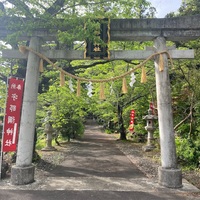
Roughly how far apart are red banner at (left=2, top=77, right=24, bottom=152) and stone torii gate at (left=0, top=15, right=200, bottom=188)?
583 mm

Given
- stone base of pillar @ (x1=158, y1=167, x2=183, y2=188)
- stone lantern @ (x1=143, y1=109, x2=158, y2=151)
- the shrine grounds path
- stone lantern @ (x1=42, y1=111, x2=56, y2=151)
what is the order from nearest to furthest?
the shrine grounds path
stone base of pillar @ (x1=158, y1=167, x2=183, y2=188)
stone lantern @ (x1=42, y1=111, x2=56, y2=151)
stone lantern @ (x1=143, y1=109, x2=158, y2=151)

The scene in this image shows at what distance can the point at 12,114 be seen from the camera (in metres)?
6.78

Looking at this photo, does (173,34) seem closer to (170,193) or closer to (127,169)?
(170,193)

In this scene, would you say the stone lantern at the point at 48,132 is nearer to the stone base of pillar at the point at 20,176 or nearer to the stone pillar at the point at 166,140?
the stone base of pillar at the point at 20,176

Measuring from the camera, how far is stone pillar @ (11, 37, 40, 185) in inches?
240

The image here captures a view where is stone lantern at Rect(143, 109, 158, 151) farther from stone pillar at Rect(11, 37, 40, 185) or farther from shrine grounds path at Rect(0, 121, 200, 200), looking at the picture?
stone pillar at Rect(11, 37, 40, 185)

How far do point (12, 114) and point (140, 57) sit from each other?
452 cm

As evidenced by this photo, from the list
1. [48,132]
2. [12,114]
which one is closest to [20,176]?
[12,114]

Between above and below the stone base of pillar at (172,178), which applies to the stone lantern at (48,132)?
above

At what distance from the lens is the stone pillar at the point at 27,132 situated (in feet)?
20.0

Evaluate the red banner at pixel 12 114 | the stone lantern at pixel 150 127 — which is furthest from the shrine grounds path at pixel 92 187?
the stone lantern at pixel 150 127

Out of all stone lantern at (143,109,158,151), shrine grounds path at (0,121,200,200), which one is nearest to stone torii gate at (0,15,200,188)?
shrine grounds path at (0,121,200,200)

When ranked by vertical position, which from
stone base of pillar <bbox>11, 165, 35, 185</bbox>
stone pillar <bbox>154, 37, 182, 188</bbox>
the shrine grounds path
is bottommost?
the shrine grounds path

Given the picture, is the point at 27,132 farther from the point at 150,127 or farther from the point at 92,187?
the point at 150,127
